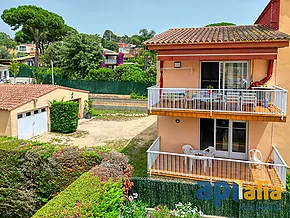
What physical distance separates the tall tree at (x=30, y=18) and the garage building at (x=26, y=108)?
49.9 metres

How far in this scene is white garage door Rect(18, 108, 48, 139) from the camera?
2525cm

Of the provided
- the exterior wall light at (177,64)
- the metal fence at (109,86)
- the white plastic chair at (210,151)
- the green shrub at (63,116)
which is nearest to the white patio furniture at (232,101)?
the white plastic chair at (210,151)

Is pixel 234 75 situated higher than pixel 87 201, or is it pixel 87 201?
pixel 234 75

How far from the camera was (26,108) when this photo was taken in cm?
2545

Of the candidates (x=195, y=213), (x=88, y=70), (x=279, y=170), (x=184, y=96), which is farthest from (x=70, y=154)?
(x=88, y=70)

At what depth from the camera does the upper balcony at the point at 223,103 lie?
44.5 ft

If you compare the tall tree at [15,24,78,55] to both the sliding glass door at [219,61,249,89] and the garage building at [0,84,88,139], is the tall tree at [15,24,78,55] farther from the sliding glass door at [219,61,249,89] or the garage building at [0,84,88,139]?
the sliding glass door at [219,61,249,89]

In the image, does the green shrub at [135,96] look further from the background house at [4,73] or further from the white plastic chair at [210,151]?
the background house at [4,73]

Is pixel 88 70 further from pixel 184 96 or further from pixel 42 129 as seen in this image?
pixel 184 96

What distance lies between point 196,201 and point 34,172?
8.08 metres

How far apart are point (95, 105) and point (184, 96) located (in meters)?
27.6

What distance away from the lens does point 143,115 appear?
37.9 meters

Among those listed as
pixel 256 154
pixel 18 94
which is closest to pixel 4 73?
pixel 18 94

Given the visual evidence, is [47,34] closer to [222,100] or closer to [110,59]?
[110,59]
